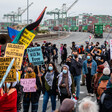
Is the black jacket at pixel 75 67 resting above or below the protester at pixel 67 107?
below

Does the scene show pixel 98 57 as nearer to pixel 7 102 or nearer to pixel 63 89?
pixel 63 89

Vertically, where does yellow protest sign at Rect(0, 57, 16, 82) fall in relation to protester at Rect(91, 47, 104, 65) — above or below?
above

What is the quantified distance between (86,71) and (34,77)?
10.2ft

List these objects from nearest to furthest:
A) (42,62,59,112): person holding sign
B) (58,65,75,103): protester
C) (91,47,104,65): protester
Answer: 1. (58,65,75,103): protester
2. (42,62,59,112): person holding sign
3. (91,47,104,65): protester

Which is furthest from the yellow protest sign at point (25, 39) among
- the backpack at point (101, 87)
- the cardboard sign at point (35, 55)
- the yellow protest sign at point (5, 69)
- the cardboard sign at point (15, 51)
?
the yellow protest sign at point (5, 69)

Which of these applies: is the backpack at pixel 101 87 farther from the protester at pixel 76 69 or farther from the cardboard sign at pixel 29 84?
the protester at pixel 76 69

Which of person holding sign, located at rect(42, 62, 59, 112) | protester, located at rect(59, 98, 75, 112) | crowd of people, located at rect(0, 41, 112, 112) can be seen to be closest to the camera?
protester, located at rect(59, 98, 75, 112)

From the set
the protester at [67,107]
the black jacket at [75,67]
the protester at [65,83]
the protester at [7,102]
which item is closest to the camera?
the protester at [67,107]

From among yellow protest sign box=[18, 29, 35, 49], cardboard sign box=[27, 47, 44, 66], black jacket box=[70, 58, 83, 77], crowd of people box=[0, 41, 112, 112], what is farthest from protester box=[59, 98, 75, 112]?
black jacket box=[70, 58, 83, 77]

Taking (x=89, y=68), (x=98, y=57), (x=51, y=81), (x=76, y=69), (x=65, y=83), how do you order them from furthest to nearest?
(x=98, y=57) → (x=89, y=68) → (x=76, y=69) → (x=51, y=81) → (x=65, y=83)

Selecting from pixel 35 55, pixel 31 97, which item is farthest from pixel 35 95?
pixel 35 55

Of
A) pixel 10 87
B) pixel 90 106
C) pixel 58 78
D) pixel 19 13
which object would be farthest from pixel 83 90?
pixel 19 13

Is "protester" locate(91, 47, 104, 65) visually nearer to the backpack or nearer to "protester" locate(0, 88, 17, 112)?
the backpack

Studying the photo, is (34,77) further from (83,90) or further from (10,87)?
(83,90)
